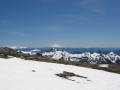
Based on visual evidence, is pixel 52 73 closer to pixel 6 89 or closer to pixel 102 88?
pixel 102 88

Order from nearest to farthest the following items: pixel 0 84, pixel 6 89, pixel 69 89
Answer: pixel 6 89
pixel 0 84
pixel 69 89

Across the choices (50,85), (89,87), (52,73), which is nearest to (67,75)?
(52,73)

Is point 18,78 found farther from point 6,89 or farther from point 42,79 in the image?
point 6,89

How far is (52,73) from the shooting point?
33.2 meters

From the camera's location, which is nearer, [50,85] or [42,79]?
[50,85]


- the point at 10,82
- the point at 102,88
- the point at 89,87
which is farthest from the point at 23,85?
the point at 102,88

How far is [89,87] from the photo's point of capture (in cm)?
2809

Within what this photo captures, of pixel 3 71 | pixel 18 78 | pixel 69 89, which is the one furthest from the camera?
pixel 3 71

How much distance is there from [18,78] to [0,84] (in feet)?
12.8

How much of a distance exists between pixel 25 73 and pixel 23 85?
6.45 metres

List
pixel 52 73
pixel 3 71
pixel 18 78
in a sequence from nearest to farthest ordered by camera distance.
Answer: pixel 18 78
pixel 3 71
pixel 52 73

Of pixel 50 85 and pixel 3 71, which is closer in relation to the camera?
pixel 50 85

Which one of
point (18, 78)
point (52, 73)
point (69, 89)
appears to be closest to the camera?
point (69, 89)

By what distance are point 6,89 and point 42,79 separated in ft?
Result: 22.4
